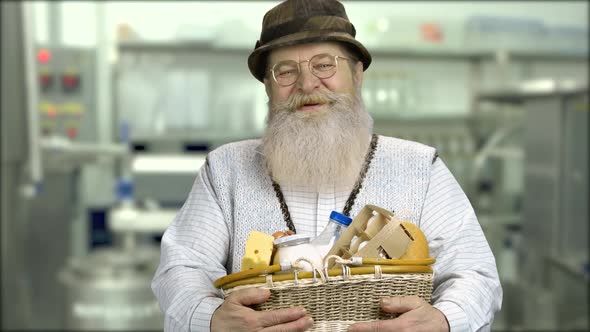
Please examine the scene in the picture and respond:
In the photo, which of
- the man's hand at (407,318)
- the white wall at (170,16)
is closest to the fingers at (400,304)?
the man's hand at (407,318)

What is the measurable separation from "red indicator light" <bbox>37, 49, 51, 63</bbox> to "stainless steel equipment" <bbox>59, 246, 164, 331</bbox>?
5.73 feet

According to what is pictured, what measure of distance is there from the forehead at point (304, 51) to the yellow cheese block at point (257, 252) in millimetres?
302

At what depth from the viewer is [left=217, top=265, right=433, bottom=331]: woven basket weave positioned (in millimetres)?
960

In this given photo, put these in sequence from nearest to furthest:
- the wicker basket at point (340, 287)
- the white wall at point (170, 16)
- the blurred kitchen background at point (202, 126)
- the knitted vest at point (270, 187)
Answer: the wicker basket at point (340, 287), the knitted vest at point (270, 187), the blurred kitchen background at point (202, 126), the white wall at point (170, 16)

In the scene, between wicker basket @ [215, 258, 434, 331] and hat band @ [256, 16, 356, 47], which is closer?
wicker basket @ [215, 258, 434, 331]

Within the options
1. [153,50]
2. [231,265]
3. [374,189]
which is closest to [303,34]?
[374,189]

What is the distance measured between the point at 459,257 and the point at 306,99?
35 centimetres

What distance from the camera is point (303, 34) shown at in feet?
3.75

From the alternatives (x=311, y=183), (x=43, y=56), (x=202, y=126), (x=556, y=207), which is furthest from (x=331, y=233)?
(x=43, y=56)

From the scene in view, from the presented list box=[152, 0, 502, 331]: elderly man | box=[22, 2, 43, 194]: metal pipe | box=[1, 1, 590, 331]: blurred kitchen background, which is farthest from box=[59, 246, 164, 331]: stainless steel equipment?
box=[152, 0, 502, 331]: elderly man

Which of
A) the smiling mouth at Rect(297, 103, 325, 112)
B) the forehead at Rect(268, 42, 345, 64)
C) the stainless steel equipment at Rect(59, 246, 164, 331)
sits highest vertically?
the forehead at Rect(268, 42, 345, 64)

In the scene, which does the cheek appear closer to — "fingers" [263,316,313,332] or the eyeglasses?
the eyeglasses

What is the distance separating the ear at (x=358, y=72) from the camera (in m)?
1.24

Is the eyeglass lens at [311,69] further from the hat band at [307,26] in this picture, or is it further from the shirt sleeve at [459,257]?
the shirt sleeve at [459,257]
